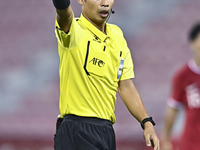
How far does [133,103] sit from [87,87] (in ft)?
1.40

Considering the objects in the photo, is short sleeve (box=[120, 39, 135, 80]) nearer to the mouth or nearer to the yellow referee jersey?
the yellow referee jersey

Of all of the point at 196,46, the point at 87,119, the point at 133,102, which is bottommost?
the point at 87,119

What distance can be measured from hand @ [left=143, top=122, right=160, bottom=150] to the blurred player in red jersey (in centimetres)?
128

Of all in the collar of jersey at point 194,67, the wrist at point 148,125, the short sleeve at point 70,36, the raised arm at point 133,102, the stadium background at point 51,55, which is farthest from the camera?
the stadium background at point 51,55

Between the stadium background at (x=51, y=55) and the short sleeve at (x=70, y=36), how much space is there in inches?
198

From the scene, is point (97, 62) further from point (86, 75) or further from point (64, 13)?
point (64, 13)

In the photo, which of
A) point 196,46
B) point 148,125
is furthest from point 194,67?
point 148,125

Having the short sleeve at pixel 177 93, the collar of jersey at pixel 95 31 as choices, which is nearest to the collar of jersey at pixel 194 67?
the short sleeve at pixel 177 93

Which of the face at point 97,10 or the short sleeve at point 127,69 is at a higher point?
the face at point 97,10

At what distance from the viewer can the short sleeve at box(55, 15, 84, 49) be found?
2.31 m

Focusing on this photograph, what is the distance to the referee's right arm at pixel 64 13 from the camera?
7.10 feet

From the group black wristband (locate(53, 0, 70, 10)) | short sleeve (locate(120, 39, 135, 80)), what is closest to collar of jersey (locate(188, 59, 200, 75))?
short sleeve (locate(120, 39, 135, 80))

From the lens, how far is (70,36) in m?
2.34

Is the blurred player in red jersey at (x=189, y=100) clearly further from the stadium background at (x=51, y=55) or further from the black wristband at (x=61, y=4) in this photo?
the stadium background at (x=51, y=55)
